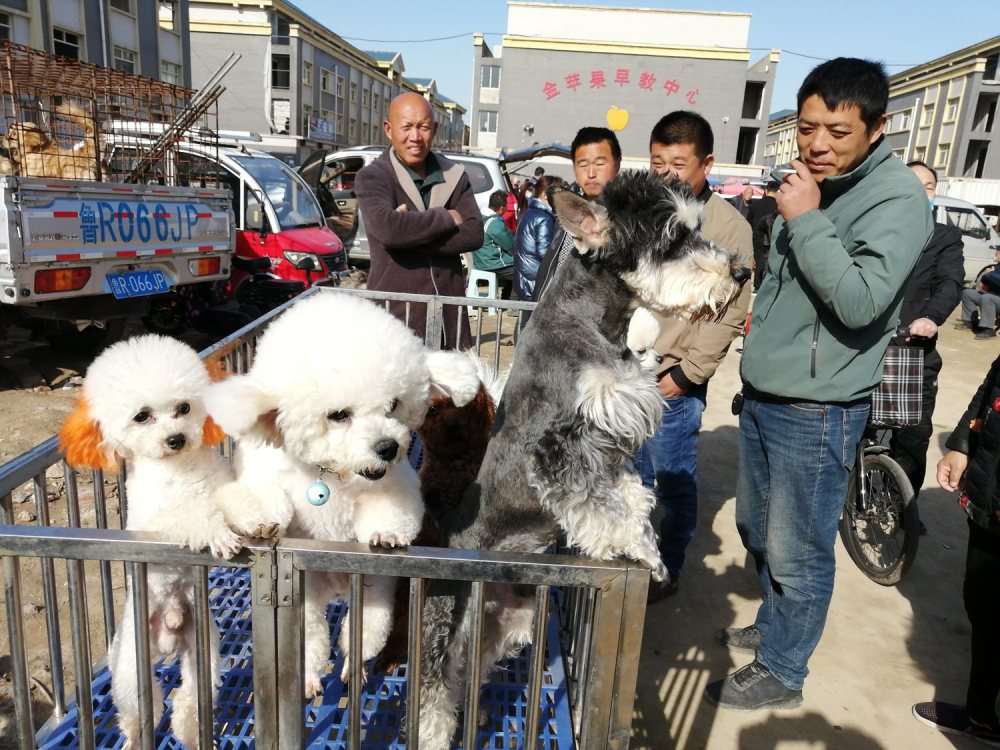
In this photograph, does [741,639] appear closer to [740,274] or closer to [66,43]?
[740,274]

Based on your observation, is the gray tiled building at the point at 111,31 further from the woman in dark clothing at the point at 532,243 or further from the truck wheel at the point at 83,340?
the woman in dark clothing at the point at 532,243

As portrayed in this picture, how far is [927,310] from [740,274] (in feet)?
12.2

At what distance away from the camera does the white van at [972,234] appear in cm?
1756

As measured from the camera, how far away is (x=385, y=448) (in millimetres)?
1658

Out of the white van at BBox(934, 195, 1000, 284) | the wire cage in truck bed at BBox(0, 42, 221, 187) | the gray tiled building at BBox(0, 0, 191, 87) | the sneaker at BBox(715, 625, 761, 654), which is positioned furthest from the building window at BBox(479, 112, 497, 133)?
the sneaker at BBox(715, 625, 761, 654)

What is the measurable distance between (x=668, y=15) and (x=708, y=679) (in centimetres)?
4529

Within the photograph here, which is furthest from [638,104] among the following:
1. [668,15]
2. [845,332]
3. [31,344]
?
[845,332]

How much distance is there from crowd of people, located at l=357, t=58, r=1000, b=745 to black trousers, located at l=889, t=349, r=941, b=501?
6.42 ft

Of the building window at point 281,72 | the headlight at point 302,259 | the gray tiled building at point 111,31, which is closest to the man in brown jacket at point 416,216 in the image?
the headlight at point 302,259

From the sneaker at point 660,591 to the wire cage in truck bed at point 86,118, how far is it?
648cm

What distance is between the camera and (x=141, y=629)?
1442mm

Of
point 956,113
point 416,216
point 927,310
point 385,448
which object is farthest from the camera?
point 956,113

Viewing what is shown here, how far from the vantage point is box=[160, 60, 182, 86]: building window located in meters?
24.0

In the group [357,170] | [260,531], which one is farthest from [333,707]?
[357,170]
